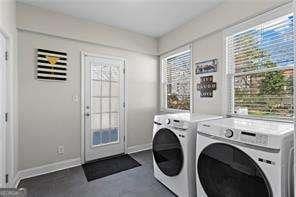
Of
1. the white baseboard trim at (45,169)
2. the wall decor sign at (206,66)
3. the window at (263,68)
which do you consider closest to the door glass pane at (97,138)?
the white baseboard trim at (45,169)

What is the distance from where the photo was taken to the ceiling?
2.39m

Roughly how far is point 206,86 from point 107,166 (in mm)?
2124

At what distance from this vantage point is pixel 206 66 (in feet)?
8.78

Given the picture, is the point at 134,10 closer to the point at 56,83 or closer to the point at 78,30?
the point at 78,30

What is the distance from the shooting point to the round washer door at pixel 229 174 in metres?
1.19

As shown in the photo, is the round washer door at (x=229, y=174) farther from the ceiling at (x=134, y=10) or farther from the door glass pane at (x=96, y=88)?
the door glass pane at (x=96, y=88)

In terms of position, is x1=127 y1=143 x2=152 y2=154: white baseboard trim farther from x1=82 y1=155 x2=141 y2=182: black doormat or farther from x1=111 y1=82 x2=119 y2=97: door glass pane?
x1=111 y1=82 x2=119 y2=97: door glass pane

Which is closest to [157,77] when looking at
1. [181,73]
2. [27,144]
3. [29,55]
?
[181,73]

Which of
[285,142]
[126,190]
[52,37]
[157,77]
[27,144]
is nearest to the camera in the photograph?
[285,142]

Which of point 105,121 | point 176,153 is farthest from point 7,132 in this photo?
point 176,153

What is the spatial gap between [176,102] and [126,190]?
6.36ft

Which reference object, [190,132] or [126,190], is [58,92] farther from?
[190,132]

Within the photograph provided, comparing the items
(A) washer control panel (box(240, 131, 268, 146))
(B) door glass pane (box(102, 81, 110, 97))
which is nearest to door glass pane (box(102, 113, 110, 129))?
(B) door glass pane (box(102, 81, 110, 97))

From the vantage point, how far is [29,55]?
2.49m
